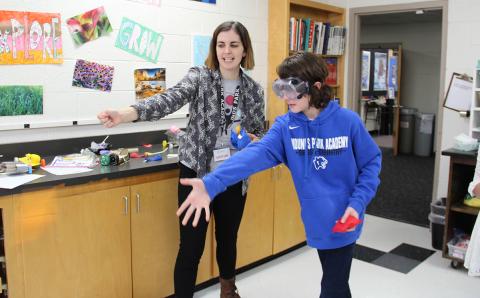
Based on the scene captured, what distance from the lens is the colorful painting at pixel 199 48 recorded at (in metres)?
3.35

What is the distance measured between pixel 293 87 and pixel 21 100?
1660 mm

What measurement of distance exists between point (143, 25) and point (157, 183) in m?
1.14

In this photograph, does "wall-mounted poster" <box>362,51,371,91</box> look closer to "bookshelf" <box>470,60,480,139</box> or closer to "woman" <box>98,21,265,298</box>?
"bookshelf" <box>470,60,480,139</box>

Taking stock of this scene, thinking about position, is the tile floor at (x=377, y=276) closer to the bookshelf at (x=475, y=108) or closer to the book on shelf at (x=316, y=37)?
the bookshelf at (x=475, y=108)

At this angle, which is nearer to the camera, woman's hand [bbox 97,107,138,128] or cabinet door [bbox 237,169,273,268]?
woman's hand [bbox 97,107,138,128]

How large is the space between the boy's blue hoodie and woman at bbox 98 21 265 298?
0.66 metres

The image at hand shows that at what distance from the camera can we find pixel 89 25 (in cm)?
276

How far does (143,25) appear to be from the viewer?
303 cm

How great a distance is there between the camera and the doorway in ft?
14.9

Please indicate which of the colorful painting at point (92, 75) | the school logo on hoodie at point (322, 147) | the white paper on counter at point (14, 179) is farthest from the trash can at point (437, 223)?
the white paper on counter at point (14, 179)

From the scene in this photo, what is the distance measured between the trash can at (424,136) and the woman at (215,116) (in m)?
6.24

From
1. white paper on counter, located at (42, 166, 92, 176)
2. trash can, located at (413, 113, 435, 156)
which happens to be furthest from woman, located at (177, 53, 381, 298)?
trash can, located at (413, 113, 435, 156)

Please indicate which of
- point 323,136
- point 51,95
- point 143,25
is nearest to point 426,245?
point 323,136

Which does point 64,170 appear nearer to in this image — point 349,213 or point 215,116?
point 215,116
